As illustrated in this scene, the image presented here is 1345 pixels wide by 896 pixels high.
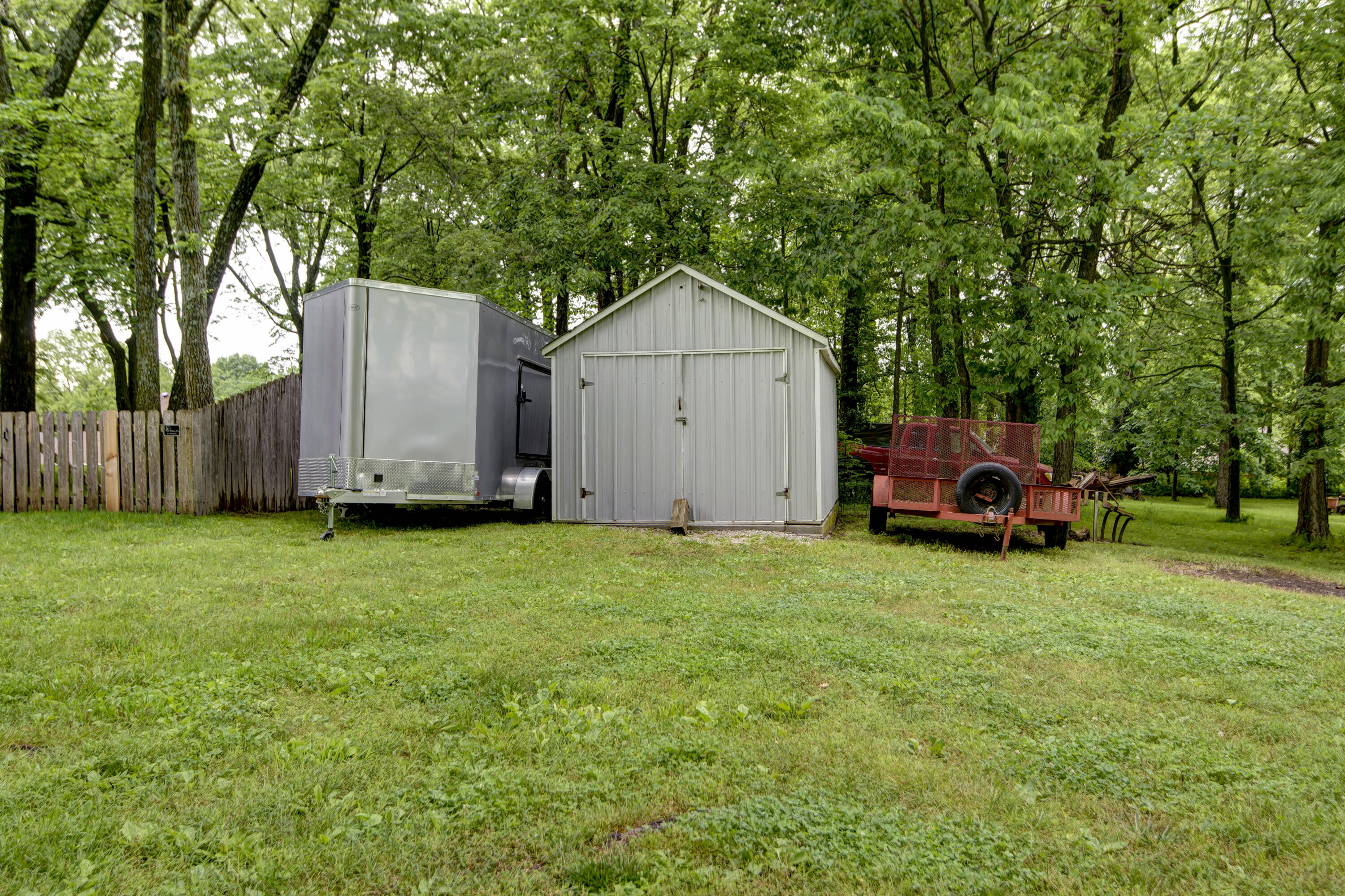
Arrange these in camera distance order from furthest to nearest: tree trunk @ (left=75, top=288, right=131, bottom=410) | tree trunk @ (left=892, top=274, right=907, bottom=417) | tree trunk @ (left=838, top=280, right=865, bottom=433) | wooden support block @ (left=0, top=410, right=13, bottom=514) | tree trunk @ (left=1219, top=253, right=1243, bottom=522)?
tree trunk @ (left=892, top=274, right=907, bottom=417) → tree trunk @ (left=838, top=280, right=865, bottom=433) → tree trunk @ (left=75, top=288, right=131, bottom=410) → tree trunk @ (left=1219, top=253, right=1243, bottom=522) → wooden support block @ (left=0, top=410, right=13, bottom=514)

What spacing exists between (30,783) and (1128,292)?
1488 cm

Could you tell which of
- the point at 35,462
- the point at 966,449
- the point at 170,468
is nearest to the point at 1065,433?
the point at 966,449

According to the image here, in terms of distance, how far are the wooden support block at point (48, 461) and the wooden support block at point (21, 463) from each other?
0.23m

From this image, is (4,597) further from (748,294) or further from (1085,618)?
(748,294)

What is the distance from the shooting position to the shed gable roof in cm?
1196

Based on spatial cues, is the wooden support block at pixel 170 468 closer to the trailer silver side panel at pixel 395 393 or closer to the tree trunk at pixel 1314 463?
the trailer silver side panel at pixel 395 393

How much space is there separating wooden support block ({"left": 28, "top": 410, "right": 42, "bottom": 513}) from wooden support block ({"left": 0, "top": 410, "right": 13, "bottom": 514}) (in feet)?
0.74

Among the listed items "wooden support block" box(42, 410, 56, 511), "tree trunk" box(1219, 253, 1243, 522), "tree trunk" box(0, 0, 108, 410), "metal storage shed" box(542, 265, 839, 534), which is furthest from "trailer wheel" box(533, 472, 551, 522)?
"tree trunk" box(1219, 253, 1243, 522)

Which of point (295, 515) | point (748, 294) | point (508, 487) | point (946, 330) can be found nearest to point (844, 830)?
point (508, 487)

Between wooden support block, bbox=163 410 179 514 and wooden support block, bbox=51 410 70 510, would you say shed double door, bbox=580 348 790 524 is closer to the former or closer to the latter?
wooden support block, bbox=163 410 179 514

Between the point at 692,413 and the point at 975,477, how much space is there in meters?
4.20

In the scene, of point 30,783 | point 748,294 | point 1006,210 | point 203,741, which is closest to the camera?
point 30,783

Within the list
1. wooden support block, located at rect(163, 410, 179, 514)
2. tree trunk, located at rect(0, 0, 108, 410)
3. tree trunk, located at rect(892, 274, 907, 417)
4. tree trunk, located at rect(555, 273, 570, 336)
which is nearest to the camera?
wooden support block, located at rect(163, 410, 179, 514)

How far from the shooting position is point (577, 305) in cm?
2497
